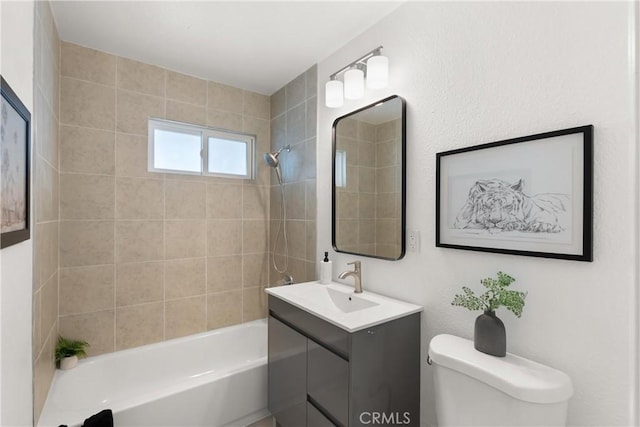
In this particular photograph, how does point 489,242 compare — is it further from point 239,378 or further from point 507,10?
point 239,378

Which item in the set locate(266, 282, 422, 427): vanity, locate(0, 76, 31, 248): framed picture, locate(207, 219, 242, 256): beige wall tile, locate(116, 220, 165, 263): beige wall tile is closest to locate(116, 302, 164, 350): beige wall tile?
locate(116, 220, 165, 263): beige wall tile

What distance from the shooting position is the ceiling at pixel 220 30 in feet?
5.54

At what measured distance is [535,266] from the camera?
1.18m

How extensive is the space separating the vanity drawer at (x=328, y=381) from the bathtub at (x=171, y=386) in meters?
0.60

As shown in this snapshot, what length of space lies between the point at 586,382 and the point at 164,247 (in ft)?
8.17

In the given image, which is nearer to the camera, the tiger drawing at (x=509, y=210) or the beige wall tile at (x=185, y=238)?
the tiger drawing at (x=509, y=210)

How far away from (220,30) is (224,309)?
6.82 feet

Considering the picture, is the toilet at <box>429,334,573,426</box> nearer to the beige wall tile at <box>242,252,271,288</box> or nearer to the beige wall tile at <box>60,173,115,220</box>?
the beige wall tile at <box>242,252,271,288</box>

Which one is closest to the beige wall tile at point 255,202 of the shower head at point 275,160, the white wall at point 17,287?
the shower head at point 275,160

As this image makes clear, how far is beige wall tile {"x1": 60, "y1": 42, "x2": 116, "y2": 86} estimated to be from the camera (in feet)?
6.61

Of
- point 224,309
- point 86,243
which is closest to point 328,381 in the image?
point 224,309

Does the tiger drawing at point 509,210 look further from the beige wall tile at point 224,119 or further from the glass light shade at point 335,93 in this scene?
the beige wall tile at point 224,119

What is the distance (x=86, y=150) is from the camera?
207 cm

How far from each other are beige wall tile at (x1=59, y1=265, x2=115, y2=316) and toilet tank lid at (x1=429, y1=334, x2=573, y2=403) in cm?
214
